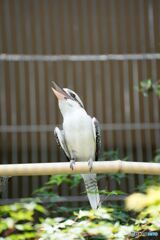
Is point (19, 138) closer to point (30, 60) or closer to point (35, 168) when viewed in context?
point (30, 60)

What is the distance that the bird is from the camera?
116 inches

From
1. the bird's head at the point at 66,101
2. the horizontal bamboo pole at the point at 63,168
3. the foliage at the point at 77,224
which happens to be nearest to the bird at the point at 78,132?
the bird's head at the point at 66,101

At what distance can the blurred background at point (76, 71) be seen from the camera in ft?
14.9

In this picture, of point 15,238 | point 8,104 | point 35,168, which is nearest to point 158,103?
point 8,104

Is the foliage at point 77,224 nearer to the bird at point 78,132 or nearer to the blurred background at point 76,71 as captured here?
the bird at point 78,132

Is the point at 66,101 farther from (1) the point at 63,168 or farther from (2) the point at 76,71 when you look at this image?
(2) the point at 76,71

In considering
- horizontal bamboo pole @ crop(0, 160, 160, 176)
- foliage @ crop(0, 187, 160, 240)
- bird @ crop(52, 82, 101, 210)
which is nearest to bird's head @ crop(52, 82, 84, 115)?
bird @ crop(52, 82, 101, 210)

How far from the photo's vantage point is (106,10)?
14.9 ft

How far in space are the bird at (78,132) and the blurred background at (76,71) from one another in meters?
1.28

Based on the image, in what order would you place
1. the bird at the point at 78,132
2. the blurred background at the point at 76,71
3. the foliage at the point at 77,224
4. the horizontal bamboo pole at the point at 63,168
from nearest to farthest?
the foliage at the point at 77,224
the horizontal bamboo pole at the point at 63,168
the bird at the point at 78,132
the blurred background at the point at 76,71

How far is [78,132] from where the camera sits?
2.99 m

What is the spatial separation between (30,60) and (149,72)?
986 mm

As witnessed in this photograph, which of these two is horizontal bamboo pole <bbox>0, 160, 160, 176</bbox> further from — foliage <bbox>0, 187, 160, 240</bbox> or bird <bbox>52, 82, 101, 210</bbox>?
bird <bbox>52, 82, 101, 210</bbox>

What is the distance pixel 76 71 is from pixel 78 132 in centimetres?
184
